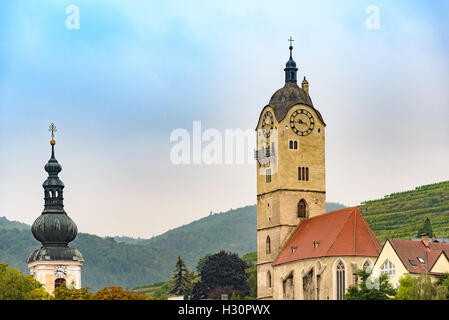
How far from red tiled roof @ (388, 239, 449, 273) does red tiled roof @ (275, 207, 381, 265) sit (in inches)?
243

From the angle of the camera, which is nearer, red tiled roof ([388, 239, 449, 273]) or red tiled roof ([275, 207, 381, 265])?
red tiled roof ([388, 239, 449, 273])

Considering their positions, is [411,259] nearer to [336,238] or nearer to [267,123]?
[336,238]

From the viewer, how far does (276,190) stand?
99938 millimetres

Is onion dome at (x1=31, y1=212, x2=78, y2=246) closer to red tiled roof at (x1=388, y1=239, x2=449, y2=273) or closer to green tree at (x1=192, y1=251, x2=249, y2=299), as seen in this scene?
green tree at (x1=192, y1=251, x2=249, y2=299)

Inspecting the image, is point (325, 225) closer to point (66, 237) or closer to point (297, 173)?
point (297, 173)

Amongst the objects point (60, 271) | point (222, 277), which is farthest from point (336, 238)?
point (222, 277)

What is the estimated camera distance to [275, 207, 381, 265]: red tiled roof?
88.4 metres

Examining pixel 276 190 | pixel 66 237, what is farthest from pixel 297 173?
pixel 66 237

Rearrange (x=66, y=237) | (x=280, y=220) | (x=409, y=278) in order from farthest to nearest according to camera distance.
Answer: (x=66, y=237) < (x=280, y=220) < (x=409, y=278)

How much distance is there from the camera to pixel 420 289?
A: 72.1 metres

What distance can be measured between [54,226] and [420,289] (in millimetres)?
45196

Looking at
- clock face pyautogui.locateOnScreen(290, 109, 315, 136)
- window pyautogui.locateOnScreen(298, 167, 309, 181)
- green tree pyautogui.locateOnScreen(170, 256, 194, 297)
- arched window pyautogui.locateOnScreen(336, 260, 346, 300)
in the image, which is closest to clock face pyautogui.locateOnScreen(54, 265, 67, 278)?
window pyautogui.locateOnScreen(298, 167, 309, 181)

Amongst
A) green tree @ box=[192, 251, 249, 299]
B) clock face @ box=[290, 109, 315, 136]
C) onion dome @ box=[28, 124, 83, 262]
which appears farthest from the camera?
green tree @ box=[192, 251, 249, 299]
